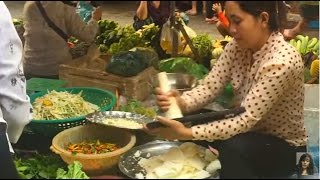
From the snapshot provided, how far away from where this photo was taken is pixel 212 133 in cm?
234

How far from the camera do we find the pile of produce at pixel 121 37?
262 centimetres

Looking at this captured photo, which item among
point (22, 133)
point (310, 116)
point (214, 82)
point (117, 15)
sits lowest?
point (22, 133)

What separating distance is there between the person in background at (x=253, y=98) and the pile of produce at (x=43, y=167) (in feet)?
1.57

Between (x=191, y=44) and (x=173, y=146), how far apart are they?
1.71ft

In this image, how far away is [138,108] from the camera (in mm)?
2818

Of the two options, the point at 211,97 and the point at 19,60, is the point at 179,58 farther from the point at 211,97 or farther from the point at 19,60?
the point at 19,60

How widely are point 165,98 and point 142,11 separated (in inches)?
17.1

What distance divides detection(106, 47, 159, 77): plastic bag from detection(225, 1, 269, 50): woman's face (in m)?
0.46

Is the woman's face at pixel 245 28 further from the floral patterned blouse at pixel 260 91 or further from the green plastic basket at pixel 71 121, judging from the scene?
the green plastic basket at pixel 71 121

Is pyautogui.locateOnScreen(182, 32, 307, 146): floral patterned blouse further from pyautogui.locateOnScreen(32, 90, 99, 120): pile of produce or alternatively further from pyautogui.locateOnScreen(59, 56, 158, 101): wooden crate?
pyautogui.locateOnScreen(32, 90, 99, 120): pile of produce

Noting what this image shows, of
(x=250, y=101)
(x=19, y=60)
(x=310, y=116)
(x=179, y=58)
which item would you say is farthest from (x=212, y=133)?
(x=19, y=60)

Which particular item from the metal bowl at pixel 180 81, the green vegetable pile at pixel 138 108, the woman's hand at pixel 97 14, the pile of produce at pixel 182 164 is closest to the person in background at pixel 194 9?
the metal bowl at pixel 180 81

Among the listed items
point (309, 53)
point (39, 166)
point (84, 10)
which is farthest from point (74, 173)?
point (309, 53)

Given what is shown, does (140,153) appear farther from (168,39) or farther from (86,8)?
(86,8)
